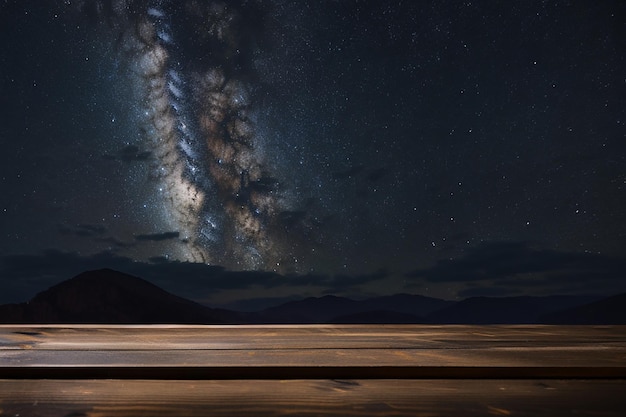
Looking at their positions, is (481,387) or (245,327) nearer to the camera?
(481,387)

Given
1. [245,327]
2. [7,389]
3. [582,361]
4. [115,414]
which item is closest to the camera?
[115,414]

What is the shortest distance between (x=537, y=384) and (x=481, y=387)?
Answer: 103mm

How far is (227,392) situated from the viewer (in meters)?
0.71

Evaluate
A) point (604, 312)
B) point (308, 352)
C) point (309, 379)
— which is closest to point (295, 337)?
point (308, 352)

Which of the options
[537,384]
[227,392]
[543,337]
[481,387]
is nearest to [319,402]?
[227,392]

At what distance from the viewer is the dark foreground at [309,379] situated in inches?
26.1

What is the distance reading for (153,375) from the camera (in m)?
0.78

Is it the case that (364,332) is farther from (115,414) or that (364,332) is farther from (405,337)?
(115,414)

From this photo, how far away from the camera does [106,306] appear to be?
55.0 metres

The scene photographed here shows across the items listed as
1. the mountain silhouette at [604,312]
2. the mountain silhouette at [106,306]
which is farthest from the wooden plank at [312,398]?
the mountain silhouette at [604,312]

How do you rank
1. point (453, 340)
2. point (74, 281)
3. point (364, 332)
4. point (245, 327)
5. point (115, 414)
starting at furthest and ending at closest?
point (74, 281) → point (245, 327) → point (364, 332) → point (453, 340) → point (115, 414)

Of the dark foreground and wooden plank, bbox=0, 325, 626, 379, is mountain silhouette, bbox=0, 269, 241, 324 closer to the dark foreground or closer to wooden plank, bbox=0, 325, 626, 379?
wooden plank, bbox=0, 325, 626, 379

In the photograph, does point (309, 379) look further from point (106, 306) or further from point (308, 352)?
point (106, 306)

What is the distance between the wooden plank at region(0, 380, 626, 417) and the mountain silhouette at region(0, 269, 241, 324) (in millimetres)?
49314
